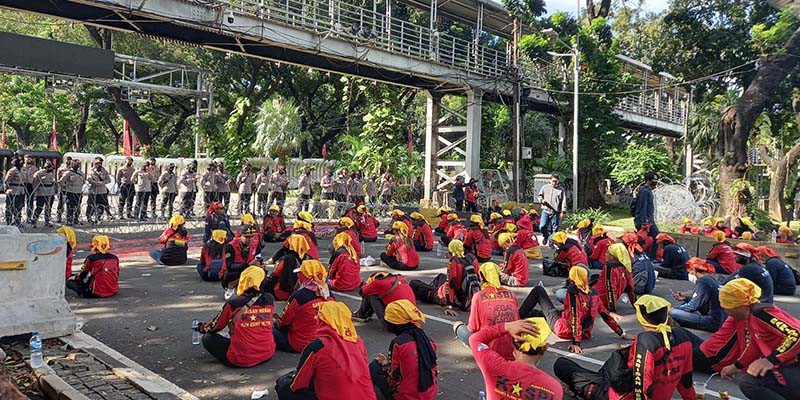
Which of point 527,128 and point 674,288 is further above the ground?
point 527,128

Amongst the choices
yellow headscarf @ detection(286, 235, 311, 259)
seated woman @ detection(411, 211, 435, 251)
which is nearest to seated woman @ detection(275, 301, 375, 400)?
yellow headscarf @ detection(286, 235, 311, 259)

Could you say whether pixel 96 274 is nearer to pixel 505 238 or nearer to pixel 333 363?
pixel 333 363

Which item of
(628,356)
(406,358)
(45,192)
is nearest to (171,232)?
(45,192)

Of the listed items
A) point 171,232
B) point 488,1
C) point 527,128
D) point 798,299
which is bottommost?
point 798,299

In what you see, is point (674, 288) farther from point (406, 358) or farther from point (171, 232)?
point (171, 232)

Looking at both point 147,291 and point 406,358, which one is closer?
point 406,358

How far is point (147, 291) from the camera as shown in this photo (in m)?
9.26

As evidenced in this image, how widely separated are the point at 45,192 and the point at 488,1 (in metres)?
19.1

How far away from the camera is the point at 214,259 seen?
10.1 meters

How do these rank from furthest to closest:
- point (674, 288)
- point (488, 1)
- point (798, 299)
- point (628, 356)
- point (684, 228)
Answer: point (488, 1) → point (684, 228) → point (674, 288) → point (798, 299) → point (628, 356)

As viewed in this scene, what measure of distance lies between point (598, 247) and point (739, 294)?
6.82m

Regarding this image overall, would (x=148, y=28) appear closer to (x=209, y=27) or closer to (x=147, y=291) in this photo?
(x=209, y=27)

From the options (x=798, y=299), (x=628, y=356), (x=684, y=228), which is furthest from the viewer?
(x=684, y=228)

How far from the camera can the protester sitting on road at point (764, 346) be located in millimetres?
4641
